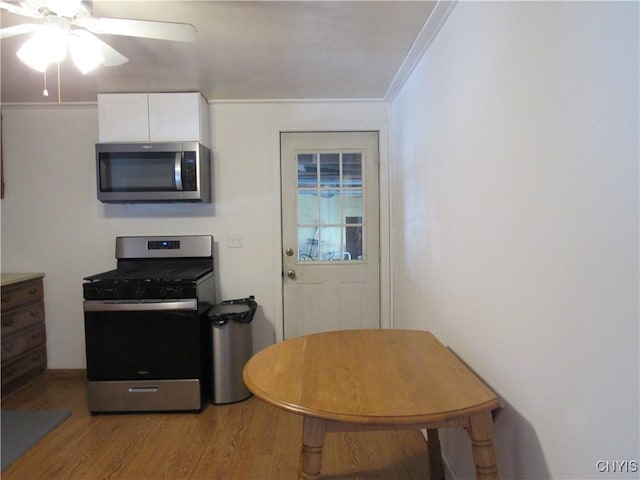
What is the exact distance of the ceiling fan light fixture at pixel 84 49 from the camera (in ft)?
4.87

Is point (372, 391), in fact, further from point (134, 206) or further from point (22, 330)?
point (22, 330)

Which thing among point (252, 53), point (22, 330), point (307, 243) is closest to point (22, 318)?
point (22, 330)

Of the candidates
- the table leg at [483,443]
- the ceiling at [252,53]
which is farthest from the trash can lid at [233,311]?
the table leg at [483,443]

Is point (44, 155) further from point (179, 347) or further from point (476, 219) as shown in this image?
point (476, 219)

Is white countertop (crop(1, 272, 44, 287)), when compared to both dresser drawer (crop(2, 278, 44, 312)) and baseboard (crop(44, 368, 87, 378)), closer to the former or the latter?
dresser drawer (crop(2, 278, 44, 312))

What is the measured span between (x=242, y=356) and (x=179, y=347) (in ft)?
1.44

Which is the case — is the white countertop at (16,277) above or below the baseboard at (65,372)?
above

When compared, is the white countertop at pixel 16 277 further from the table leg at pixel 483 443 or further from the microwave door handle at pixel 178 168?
the table leg at pixel 483 443

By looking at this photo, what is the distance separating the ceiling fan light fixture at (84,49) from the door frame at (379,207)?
5.01 feet

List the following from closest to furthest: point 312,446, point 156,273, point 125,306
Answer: point 312,446 < point 125,306 < point 156,273

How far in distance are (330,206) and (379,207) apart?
39 centimetres

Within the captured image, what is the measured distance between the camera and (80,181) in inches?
118

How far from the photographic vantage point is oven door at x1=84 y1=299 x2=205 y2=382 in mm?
2439

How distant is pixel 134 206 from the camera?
2.97 meters
